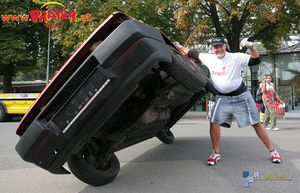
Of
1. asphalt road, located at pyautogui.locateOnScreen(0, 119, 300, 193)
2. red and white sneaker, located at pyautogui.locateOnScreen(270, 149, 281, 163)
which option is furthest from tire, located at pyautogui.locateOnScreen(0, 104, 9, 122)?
red and white sneaker, located at pyautogui.locateOnScreen(270, 149, 281, 163)

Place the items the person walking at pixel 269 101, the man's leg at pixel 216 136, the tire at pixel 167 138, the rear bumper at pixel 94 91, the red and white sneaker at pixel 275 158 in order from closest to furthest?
the rear bumper at pixel 94 91, the red and white sneaker at pixel 275 158, the man's leg at pixel 216 136, the tire at pixel 167 138, the person walking at pixel 269 101

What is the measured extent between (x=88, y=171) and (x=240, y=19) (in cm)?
1143

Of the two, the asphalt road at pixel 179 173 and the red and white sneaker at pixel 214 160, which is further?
the red and white sneaker at pixel 214 160

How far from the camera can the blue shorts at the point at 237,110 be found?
10.6ft

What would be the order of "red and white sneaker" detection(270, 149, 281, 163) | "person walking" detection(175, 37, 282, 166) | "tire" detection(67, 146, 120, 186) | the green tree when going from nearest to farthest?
"tire" detection(67, 146, 120, 186), "red and white sneaker" detection(270, 149, 281, 163), "person walking" detection(175, 37, 282, 166), the green tree

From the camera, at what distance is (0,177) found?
2.95 m

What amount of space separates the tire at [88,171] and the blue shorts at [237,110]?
1.70m

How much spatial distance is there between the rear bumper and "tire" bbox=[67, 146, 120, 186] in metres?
0.37

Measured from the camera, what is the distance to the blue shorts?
3236 mm

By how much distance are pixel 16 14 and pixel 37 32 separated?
240 cm

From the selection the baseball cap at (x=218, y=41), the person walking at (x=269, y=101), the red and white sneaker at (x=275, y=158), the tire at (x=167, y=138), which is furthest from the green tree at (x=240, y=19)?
the red and white sneaker at (x=275, y=158)

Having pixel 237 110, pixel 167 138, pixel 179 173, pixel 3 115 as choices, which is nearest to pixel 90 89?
pixel 179 173

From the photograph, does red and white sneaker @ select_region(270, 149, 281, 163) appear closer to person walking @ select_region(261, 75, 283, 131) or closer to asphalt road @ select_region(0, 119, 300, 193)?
asphalt road @ select_region(0, 119, 300, 193)

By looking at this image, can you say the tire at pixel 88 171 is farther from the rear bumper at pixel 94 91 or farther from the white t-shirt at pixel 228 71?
the white t-shirt at pixel 228 71
